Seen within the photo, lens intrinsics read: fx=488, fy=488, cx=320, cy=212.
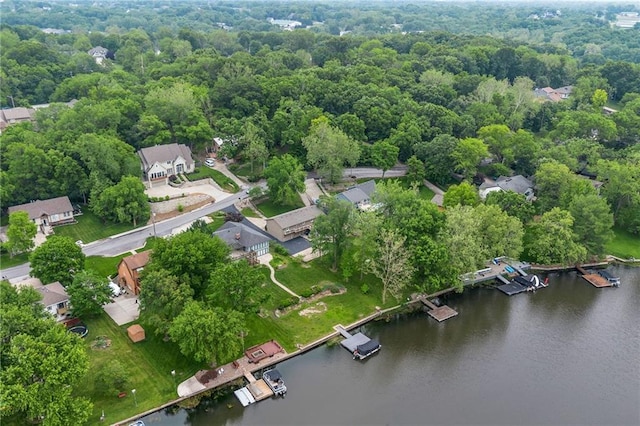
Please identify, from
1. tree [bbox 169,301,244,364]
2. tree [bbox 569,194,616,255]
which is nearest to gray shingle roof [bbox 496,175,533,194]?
tree [bbox 569,194,616,255]

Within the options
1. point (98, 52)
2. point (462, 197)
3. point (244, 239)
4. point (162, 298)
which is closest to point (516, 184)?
point (462, 197)

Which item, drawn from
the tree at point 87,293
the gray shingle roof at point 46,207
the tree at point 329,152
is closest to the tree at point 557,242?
the tree at point 329,152

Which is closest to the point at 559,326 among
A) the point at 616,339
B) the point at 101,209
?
the point at 616,339

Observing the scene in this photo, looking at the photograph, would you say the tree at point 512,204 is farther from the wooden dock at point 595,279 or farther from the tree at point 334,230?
the tree at point 334,230

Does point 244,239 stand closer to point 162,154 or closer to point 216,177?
point 216,177

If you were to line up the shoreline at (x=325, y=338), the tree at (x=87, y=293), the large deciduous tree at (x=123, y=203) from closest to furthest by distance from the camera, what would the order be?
the shoreline at (x=325, y=338) < the tree at (x=87, y=293) < the large deciduous tree at (x=123, y=203)
